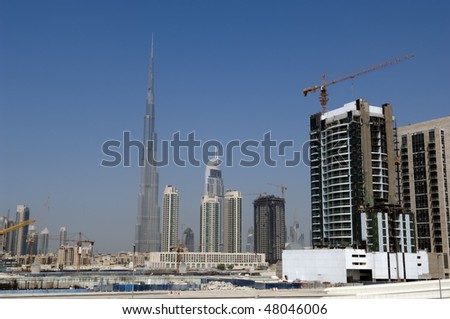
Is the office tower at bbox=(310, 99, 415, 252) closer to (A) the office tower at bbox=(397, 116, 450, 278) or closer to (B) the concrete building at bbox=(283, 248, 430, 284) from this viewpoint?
(B) the concrete building at bbox=(283, 248, 430, 284)

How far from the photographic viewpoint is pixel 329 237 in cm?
16412

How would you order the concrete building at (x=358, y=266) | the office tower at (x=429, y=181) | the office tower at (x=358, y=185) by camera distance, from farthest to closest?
the office tower at (x=429, y=181), the office tower at (x=358, y=185), the concrete building at (x=358, y=266)

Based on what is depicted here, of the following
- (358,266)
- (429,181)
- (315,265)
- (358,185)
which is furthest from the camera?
(429,181)

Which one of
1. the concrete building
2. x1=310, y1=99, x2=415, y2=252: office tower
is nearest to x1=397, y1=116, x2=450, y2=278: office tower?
x1=310, y1=99, x2=415, y2=252: office tower

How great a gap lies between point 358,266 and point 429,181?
184 feet

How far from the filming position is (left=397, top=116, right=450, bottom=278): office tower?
17712 cm

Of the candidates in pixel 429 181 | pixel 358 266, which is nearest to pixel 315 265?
pixel 358 266

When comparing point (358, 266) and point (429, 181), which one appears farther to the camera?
point (429, 181)

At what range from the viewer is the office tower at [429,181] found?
177 metres

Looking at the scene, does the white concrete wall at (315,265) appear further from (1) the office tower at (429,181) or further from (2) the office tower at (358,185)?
(1) the office tower at (429,181)

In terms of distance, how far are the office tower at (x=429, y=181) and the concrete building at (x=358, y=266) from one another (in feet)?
80.0

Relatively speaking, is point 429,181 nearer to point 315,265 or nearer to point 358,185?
point 358,185

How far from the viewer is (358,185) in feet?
513

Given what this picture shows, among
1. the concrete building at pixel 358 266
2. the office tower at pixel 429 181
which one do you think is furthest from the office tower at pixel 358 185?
the office tower at pixel 429 181
